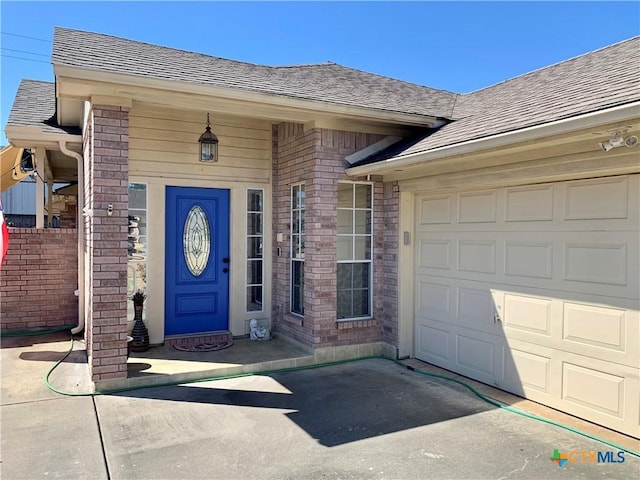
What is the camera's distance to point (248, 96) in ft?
17.1

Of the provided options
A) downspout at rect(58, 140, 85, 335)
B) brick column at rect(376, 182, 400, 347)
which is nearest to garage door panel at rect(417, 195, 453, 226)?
brick column at rect(376, 182, 400, 347)

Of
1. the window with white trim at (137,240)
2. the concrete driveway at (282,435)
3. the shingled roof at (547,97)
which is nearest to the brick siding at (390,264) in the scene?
the shingled roof at (547,97)

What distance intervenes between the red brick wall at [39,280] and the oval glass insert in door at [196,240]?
2444mm

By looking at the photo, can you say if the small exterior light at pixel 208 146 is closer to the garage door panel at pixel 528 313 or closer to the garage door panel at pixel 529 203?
the garage door panel at pixel 529 203

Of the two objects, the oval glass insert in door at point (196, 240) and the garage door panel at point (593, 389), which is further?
the oval glass insert in door at point (196, 240)

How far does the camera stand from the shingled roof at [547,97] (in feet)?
12.9

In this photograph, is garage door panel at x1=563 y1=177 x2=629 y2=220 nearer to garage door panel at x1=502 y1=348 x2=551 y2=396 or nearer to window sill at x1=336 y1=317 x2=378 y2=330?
garage door panel at x1=502 y1=348 x2=551 y2=396

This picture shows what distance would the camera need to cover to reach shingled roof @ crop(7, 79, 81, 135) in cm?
691

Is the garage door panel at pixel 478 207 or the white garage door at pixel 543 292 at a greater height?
the garage door panel at pixel 478 207

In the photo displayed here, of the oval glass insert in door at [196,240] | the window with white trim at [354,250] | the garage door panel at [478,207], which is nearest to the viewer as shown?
the garage door panel at [478,207]

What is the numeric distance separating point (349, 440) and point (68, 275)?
19.9 feet

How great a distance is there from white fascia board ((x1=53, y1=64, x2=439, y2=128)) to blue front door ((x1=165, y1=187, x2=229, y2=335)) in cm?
197

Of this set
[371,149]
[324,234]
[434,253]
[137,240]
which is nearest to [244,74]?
[371,149]

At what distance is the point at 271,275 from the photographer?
711 cm
